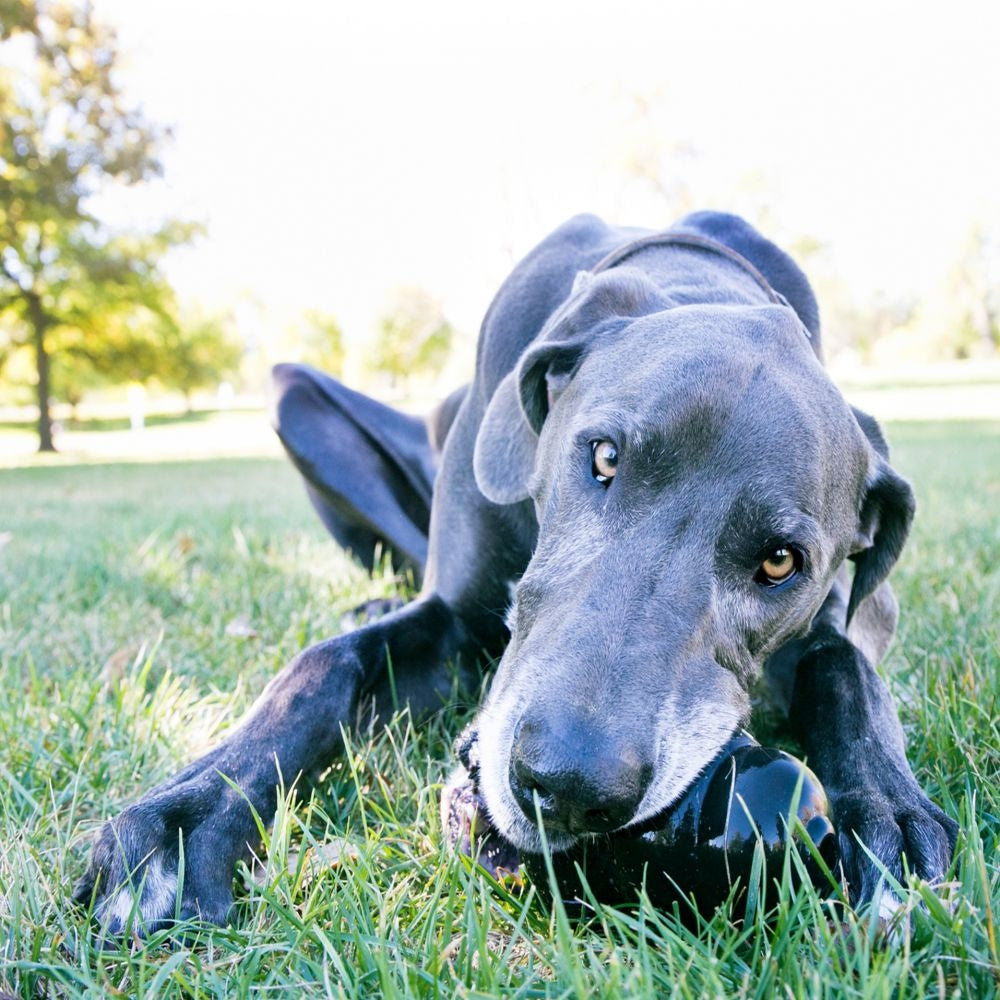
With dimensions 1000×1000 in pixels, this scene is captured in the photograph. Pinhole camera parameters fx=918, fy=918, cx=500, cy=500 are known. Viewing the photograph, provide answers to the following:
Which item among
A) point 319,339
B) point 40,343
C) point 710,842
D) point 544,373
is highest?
point 544,373

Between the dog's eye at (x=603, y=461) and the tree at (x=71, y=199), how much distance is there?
20.7m

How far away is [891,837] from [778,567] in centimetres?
55

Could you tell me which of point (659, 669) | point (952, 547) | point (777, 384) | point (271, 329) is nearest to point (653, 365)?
point (777, 384)

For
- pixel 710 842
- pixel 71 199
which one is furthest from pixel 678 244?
pixel 71 199

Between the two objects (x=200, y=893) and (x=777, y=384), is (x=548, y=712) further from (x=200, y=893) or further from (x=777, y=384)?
(x=777, y=384)

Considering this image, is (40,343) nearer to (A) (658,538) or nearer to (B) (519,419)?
(B) (519,419)

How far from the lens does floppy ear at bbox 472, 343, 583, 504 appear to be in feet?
7.68

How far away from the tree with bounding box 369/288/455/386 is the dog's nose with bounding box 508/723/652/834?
2272 inches

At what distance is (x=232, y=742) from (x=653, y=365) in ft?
4.03

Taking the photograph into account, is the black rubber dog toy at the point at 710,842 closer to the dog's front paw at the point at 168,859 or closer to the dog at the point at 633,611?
the dog at the point at 633,611

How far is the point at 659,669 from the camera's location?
1559 mm

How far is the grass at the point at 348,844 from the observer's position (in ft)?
4.28

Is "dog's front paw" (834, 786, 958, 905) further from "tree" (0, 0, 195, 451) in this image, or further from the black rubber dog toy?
"tree" (0, 0, 195, 451)

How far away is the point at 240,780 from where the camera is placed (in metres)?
1.87
